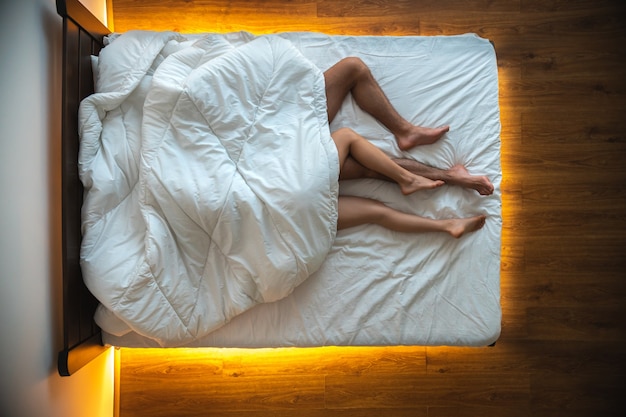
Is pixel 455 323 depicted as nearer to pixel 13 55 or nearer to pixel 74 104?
pixel 74 104

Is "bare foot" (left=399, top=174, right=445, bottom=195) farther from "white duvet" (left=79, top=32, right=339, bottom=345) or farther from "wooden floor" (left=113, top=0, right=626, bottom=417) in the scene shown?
"wooden floor" (left=113, top=0, right=626, bottom=417)

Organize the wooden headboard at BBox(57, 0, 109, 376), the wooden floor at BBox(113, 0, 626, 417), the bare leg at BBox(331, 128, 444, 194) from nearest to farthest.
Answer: the wooden headboard at BBox(57, 0, 109, 376)
the bare leg at BBox(331, 128, 444, 194)
the wooden floor at BBox(113, 0, 626, 417)

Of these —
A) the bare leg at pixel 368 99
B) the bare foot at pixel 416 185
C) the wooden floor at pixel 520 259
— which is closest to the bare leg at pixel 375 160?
the bare foot at pixel 416 185

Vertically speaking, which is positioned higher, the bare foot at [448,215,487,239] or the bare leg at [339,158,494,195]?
the bare leg at [339,158,494,195]

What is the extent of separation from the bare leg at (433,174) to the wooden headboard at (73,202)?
2.83 feet

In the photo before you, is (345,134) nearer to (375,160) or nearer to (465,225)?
(375,160)

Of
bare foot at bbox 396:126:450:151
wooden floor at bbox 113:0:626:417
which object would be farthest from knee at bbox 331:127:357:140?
wooden floor at bbox 113:0:626:417

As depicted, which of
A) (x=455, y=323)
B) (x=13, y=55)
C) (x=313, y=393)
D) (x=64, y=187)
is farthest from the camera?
(x=313, y=393)

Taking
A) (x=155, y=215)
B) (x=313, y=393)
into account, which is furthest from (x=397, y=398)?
(x=155, y=215)

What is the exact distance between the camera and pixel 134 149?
1.50m

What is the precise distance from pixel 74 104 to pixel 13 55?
215 millimetres

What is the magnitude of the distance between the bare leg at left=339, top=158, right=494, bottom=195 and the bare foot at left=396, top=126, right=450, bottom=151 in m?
0.06

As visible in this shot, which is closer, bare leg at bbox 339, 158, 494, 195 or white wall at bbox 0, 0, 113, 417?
white wall at bbox 0, 0, 113, 417

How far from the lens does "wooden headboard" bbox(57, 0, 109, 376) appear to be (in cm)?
139
